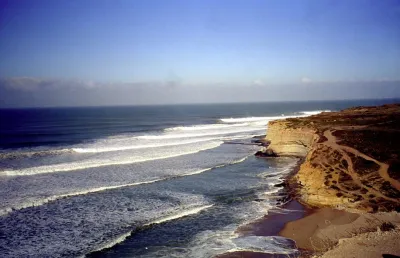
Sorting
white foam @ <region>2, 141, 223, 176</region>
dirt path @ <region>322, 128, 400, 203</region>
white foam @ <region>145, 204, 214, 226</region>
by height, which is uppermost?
dirt path @ <region>322, 128, 400, 203</region>

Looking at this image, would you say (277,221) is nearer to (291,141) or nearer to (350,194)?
(350,194)

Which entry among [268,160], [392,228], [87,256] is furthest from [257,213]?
[268,160]

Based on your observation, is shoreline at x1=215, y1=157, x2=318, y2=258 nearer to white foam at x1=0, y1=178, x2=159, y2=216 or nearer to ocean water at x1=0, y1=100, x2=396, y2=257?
ocean water at x1=0, y1=100, x2=396, y2=257

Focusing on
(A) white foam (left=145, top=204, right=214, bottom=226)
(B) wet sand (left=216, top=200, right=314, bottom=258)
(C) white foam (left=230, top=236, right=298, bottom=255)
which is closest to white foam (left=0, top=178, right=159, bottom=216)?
(A) white foam (left=145, top=204, right=214, bottom=226)

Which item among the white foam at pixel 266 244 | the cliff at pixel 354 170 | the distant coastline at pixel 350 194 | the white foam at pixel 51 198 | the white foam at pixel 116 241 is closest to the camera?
the distant coastline at pixel 350 194

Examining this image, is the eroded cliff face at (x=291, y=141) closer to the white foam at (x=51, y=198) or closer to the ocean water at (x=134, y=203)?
the ocean water at (x=134, y=203)

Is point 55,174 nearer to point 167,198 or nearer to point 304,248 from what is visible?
point 167,198

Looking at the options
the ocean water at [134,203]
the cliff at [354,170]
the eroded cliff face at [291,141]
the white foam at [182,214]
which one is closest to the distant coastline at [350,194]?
the cliff at [354,170]

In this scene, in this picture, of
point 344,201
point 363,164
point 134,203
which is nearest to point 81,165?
point 134,203
